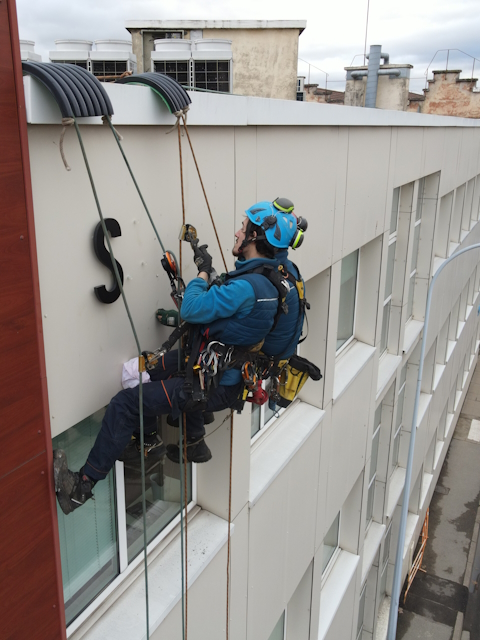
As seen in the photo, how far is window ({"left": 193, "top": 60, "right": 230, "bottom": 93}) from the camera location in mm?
8914

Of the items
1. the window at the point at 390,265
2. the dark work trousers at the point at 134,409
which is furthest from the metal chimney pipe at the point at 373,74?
the dark work trousers at the point at 134,409

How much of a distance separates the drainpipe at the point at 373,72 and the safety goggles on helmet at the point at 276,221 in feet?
49.6

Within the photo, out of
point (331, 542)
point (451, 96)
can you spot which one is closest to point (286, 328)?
point (331, 542)

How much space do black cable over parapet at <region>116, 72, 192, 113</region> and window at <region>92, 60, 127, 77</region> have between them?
555cm

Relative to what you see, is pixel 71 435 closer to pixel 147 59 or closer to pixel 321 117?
pixel 321 117

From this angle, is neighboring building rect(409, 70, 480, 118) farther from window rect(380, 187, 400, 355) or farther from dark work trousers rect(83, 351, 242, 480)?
dark work trousers rect(83, 351, 242, 480)

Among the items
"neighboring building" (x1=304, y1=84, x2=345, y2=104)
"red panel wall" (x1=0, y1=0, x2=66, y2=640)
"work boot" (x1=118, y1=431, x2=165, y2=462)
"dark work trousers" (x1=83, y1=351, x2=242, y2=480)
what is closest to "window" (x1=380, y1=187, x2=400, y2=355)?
"dark work trousers" (x1=83, y1=351, x2=242, y2=480)

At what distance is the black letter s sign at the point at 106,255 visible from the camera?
10.5ft

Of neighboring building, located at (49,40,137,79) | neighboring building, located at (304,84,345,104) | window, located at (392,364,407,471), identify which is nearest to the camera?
neighboring building, located at (49,40,137,79)

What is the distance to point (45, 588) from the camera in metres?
3.14

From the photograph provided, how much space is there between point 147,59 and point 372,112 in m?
7.21

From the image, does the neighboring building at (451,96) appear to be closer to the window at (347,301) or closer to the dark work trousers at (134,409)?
the window at (347,301)

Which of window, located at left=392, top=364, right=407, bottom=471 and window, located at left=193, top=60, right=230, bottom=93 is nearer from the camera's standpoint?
window, located at left=193, top=60, right=230, bottom=93

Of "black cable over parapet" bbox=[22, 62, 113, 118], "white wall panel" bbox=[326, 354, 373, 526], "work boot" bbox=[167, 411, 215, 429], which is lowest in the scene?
"white wall panel" bbox=[326, 354, 373, 526]
